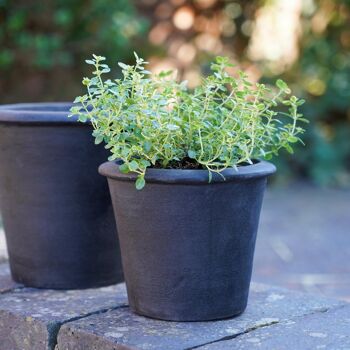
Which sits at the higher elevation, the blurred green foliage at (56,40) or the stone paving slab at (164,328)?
the blurred green foliage at (56,40)

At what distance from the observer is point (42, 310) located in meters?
2.06

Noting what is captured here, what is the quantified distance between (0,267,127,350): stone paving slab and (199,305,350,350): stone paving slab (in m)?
0.43

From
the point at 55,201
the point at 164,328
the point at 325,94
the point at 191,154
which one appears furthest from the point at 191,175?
the point at 325,94

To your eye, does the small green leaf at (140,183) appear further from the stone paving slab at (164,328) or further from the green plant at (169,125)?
the stone paving slab at (164,328)

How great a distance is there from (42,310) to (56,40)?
3613 millimetres

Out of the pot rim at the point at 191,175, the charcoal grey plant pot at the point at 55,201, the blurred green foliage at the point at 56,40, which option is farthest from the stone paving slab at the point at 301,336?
the blurred green foliage at the point at 56,40

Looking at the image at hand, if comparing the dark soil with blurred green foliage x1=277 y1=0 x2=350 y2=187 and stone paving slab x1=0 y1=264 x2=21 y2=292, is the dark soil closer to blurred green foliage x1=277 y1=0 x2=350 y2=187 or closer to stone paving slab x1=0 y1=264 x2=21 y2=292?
stone paving slab x1=0 y1=264 x2=21 y2=292

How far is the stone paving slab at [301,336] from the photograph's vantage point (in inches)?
69.1

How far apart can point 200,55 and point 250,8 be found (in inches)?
31.0

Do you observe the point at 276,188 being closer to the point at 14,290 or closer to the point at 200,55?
the point at 200,55

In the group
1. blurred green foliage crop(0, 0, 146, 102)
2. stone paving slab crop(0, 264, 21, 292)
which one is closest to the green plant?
stone paving slab crop(0, 264, 21, 292)

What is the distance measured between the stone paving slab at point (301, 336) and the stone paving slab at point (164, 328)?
3cm

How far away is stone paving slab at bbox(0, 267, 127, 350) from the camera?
197 centimetres

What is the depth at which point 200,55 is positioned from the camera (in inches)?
252
